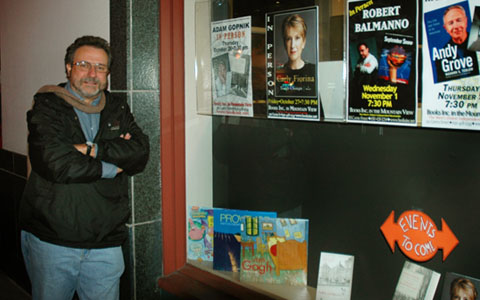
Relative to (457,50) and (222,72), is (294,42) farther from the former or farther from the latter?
(457,50)

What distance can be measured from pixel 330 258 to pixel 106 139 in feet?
4.20

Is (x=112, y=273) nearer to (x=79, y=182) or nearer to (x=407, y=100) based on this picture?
(x=79, y=182)

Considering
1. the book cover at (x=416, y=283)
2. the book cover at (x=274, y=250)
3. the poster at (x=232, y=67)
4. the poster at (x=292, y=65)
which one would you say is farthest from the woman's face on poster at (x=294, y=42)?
the book cover at (x=416, y=283)

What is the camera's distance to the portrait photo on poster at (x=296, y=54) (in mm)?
2074

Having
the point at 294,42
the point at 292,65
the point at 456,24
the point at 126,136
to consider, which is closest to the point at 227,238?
the point at 126,136

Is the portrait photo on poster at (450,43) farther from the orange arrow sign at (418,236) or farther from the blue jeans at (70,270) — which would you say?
the blue jeans at (70,270)

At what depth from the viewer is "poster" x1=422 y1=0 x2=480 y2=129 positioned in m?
1.59

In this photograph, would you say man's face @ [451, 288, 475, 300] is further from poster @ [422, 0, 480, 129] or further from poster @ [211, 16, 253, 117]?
poster @ [211, 16, 253, 117]

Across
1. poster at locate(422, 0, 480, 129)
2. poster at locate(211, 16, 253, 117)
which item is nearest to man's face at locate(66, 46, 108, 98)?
poster at locate(211, 16, 253, 117)

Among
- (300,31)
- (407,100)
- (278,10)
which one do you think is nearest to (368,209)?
(407,100)

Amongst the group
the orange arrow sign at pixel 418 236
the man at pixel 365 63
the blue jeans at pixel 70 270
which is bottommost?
the blue jeans at pixel 70 270

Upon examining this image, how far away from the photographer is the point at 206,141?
286 cm

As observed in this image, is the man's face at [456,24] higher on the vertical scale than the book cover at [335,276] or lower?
higher

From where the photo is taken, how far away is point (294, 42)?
2.14m
